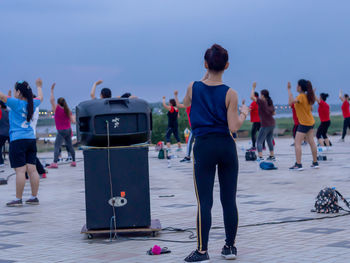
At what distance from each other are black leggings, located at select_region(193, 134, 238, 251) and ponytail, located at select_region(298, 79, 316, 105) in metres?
8.45

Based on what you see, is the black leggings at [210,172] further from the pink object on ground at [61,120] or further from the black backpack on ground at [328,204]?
the pink object on ground at [61,120]

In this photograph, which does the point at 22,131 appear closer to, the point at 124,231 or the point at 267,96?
the point at 124,231

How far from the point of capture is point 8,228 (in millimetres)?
7617

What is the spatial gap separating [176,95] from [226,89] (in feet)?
31.5

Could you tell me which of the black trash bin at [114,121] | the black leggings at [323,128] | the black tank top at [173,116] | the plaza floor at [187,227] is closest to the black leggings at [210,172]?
the plaza floor at [187,227]

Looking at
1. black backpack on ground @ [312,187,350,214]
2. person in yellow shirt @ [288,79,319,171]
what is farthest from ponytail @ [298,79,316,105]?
black backpack on ground @ [312,187,350,214]

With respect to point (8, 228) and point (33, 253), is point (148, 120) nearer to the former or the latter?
point (33, 253)

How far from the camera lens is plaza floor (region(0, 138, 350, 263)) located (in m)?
5.80

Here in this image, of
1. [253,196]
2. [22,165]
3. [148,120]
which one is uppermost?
[148,120]

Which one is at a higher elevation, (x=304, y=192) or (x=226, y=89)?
(x=226, y=89)

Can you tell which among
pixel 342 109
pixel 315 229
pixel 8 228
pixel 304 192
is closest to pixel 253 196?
pixel 304 192

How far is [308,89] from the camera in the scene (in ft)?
45.3

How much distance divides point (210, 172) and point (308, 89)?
8.70m

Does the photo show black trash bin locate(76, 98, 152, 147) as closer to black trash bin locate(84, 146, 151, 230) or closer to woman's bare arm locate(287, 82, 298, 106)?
black trash bin locate(84, 146, 151, 230)
